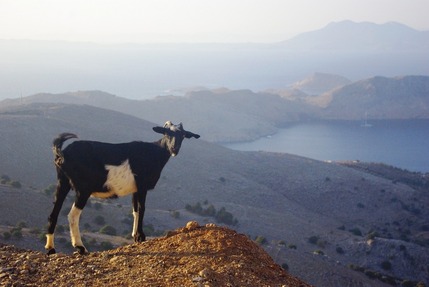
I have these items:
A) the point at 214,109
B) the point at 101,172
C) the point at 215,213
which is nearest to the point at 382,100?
the point at 214,109

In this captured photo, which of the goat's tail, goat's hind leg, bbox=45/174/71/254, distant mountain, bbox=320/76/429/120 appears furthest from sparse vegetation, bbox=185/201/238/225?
distant mountain, bbox=320/76/429/120

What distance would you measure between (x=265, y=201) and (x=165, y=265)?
136 ft

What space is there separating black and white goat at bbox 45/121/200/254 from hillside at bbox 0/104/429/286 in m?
10.9

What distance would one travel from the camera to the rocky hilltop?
7.37 meters

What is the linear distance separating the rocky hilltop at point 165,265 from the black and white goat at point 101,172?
0.71 m

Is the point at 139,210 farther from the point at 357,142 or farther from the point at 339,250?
the point at 357,142

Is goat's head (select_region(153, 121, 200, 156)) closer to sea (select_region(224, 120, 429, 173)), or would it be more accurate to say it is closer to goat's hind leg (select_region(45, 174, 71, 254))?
goat's hind leg (select_region(45, 174, 71, 254))

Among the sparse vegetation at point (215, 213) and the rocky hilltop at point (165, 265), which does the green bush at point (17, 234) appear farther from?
the sparse vegetation at point (215, 213)

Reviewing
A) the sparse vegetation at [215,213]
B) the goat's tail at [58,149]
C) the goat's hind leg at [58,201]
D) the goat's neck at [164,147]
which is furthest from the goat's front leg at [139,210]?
the sparse vegetation at [215,213]

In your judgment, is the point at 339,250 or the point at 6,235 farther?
the point at 339,250

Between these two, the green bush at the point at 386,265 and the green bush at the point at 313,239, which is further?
the green bush at the point at 313,239

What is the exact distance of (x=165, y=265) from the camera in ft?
25.9

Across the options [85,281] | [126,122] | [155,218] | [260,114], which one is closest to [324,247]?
[155,218]

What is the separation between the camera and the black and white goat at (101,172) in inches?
364
